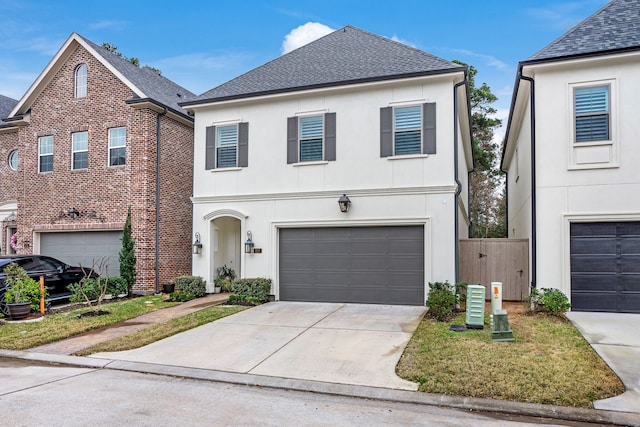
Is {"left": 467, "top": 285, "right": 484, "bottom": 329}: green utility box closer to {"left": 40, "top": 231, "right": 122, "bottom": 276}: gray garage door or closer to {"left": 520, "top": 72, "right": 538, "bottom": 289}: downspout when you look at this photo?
{"left": 520, "top": 72, "right": 538, "bottom": 289}: downspout

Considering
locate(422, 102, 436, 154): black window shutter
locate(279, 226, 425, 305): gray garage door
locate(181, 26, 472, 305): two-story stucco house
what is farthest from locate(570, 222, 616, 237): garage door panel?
locate(422, 102, 436, 154): black window shutter

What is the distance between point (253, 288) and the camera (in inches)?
476

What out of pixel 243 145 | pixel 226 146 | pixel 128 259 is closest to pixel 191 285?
pixel 128 259

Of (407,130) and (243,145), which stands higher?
(407,130)

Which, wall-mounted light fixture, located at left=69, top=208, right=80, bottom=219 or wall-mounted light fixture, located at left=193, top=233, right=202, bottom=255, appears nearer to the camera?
wall-mounted light fixture, located at left=193, top=233, right=202, bottom=255

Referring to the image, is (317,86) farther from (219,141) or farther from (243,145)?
(219,141)

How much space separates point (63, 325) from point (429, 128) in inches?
381

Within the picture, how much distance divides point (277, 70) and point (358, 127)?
150 inches

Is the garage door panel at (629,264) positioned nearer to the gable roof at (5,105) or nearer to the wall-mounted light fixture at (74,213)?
the wall-mounted light fixture at (74,213)

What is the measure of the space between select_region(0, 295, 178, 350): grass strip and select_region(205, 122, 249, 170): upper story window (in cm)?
440

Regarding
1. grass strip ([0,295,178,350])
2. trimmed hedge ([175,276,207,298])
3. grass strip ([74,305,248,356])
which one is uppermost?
trimmed hedge ([175,276,207,298])

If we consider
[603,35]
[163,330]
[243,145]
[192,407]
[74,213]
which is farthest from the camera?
[74,213]

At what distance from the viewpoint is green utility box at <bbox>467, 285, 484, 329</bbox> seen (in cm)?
849

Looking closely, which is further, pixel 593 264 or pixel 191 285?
pixel 191 285
